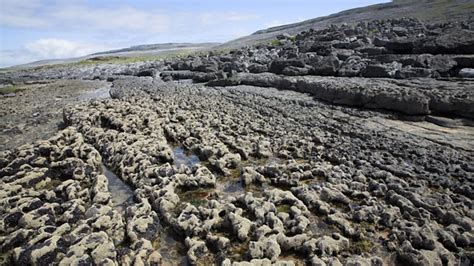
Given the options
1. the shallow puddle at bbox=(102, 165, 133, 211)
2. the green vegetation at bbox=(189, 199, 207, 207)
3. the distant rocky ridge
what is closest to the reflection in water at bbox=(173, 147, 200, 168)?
the shallow puddle at bbox=(102, 165, 133, 211)

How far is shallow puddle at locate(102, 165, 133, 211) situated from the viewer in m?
14.5

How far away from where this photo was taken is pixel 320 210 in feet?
41.6

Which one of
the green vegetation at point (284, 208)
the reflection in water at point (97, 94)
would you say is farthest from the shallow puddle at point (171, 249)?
the reflection in water at point (97, 94)

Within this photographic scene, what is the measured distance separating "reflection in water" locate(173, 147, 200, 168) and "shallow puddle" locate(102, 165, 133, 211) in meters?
3.04

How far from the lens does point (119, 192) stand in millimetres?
15672

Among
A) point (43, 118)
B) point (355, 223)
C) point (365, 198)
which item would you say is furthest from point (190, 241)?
point (43, 118)

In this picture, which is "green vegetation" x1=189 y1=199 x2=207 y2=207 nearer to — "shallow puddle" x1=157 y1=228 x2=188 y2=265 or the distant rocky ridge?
"shallow puddle" x1=157 y1=228 x2=188 y2=265

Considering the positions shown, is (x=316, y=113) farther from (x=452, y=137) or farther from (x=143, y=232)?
(x=143, y=232)

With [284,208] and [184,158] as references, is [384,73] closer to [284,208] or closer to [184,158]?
[184,158]

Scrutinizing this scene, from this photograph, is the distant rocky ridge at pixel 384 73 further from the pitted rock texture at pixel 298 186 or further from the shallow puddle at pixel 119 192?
the shallow puddle at pixel 119 192

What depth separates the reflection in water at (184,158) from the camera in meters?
18.7

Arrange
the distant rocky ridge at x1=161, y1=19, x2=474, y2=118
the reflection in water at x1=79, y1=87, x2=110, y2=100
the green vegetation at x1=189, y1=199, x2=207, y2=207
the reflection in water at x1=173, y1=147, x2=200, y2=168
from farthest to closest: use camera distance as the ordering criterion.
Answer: the reflection in water at x1=79, y1=87, x2=110, y2=100 → the distant rocky ridge at x1=161, y1=19, x2=474, y2=118 → the reflection in water at x1=173, y1=147, x2=200, y2=168 → the green vegetation at x1=189, y1=199, x2=207, y2=207

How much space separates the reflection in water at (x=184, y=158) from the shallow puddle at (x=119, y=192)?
3.04 metres

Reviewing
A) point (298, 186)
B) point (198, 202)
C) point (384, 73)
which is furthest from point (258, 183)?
point (384, 73)
